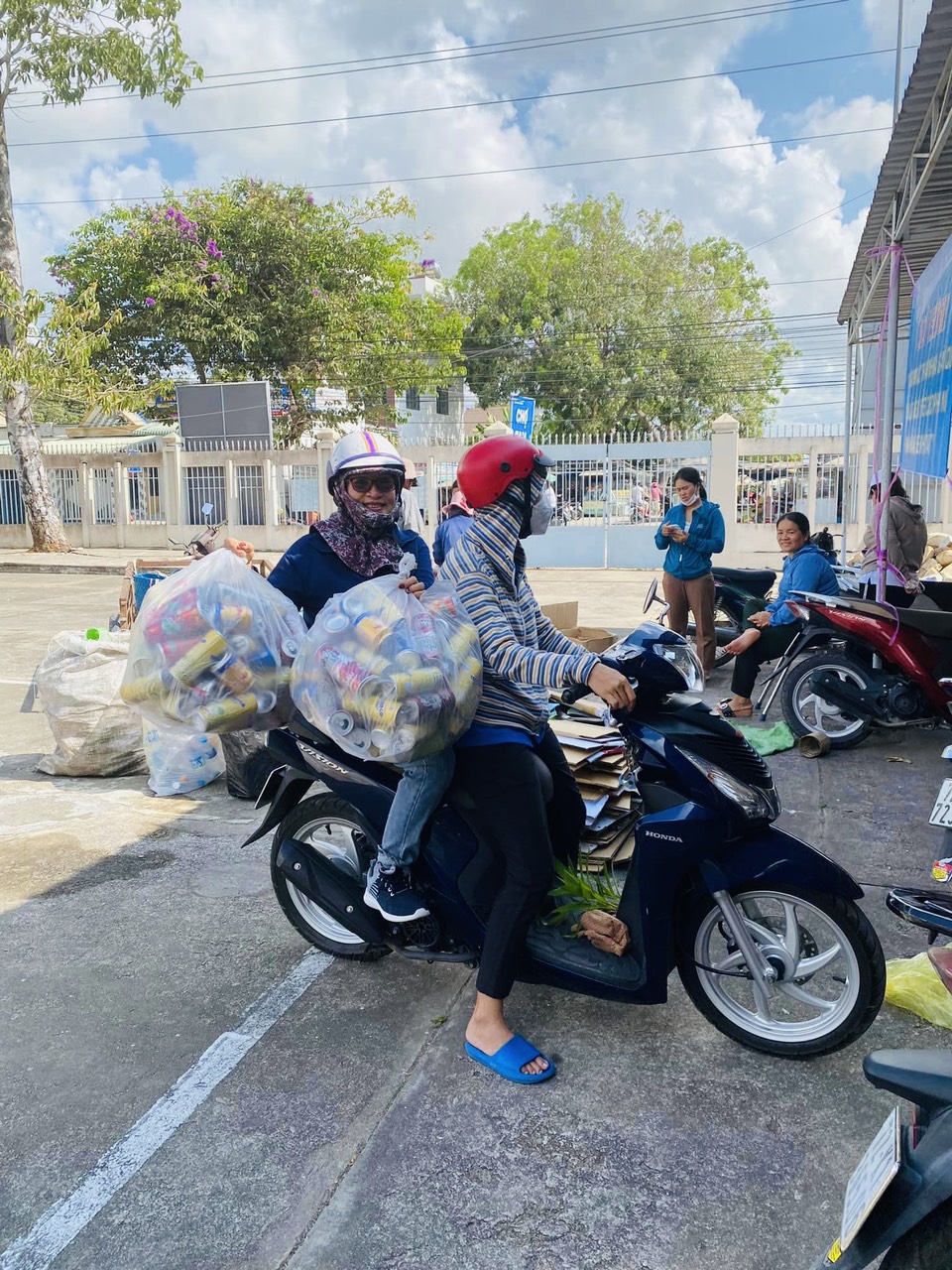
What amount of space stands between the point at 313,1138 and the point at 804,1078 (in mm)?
1300

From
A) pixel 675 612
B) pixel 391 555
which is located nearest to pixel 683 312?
pixel 675 612

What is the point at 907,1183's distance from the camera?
4.80 feet

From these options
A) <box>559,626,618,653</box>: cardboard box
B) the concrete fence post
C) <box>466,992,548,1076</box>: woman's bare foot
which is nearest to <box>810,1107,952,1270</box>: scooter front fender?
<box>466,992,548,1076</box>: woman's bare foot

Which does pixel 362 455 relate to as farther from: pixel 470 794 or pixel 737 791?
pixel 737 791

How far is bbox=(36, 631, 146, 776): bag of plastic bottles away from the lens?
5.18m

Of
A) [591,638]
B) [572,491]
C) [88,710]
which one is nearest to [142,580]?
[88,710]

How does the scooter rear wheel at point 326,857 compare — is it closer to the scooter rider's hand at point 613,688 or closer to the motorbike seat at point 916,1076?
the scooter rider's hand at point 613,688

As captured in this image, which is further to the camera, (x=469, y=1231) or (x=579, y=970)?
(x=579, y=970)

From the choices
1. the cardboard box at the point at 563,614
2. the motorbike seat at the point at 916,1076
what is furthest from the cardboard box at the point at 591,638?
the motorbike seat at the point at 916,1076

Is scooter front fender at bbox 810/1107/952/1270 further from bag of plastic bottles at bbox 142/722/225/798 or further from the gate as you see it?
the gate

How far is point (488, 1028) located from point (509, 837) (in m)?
0.57

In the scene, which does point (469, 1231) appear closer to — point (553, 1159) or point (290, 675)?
point (553, 1159)

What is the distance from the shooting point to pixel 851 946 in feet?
7.97

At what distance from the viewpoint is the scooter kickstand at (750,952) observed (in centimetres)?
251
